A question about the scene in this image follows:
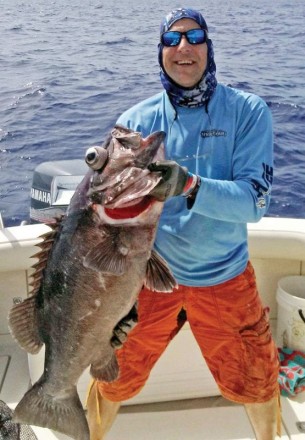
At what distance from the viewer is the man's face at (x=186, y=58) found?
10.4 ft

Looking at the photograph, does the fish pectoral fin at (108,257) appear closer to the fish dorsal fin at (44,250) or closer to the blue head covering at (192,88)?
the fish dorsal fin at (44,250)

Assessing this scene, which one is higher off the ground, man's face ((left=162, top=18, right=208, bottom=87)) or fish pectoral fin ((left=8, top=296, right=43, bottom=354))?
man's face ((left=162, top=18, right=208, bottom=87))

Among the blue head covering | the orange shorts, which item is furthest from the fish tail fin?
the blue head covering

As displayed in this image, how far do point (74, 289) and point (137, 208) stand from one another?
50 centimetres

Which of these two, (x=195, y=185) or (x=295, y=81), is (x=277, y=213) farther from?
(x=295, y=81)

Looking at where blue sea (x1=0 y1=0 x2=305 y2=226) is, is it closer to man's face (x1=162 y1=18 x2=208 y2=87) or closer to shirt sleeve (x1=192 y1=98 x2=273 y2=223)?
man's face (x1=162 y1=18 x2=208 y2=87)

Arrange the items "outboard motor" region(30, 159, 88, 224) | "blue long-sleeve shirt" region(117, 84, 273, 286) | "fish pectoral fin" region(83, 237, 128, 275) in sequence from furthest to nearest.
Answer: "outboard motor" region(30, 159, 88, 224) → "blue long-sleeve shirt" region(117, 84, 273, 286) → "fish pectoral fin" region(83, 237, 128, 275)

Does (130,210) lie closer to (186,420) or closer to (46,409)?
(46,409)

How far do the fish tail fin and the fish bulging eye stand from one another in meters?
1.15

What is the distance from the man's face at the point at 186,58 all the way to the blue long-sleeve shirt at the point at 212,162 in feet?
0.47

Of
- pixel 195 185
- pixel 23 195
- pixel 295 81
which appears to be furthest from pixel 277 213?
pixel 295 81

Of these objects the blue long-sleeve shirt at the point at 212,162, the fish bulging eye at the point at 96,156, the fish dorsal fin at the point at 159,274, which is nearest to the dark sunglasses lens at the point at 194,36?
the blue long-sleeve shirt at the point at 212,162

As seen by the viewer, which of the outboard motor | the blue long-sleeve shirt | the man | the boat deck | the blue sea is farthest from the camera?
the blue sea

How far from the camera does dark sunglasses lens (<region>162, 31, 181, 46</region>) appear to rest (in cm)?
318
